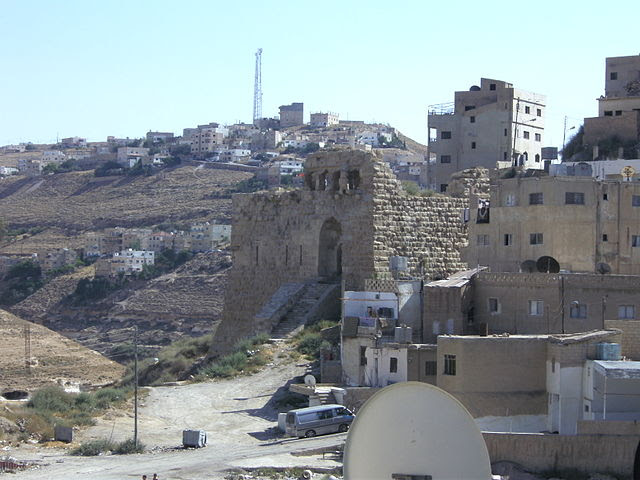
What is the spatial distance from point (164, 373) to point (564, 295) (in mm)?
12342

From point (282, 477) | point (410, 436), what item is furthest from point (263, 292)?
point (410, 436)

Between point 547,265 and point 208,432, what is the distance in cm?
916

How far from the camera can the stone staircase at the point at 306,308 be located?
33.2 metres

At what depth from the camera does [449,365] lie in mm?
24891

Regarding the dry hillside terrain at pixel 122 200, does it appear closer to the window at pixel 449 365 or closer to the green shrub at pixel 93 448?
the green shrub at pixel 93 448

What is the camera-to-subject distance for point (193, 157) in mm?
158375

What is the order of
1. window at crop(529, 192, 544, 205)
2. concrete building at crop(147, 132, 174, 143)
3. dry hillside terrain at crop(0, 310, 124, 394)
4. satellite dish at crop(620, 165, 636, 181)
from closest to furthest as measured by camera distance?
1. window at crop(529, 192, 544, 205)
2. satellite dish at crop(620, 165, 636, 181)
3. dry hillside terrain at crop(0, 310, 124, 394)
4. concrete building at crop(147, 132, 174, 143)

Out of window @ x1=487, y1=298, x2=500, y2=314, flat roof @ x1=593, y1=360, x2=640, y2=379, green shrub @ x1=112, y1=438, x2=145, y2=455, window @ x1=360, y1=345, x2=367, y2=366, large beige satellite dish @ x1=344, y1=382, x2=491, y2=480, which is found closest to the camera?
large beige satellite dish @ x1=344, y1=382, x2=491, y2=480

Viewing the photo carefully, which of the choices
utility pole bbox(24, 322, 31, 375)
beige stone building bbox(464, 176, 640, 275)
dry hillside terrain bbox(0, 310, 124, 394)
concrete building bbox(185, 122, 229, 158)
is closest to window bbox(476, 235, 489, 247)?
beige stone building bbox(464, 176, 640, 275)

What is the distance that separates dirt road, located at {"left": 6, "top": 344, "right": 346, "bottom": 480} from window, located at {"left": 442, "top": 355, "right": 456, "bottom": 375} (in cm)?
235

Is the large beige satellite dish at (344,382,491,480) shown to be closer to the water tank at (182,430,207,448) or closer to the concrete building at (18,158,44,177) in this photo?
the water tank at (182,430,207,448)

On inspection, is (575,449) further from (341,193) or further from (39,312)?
(39,312)

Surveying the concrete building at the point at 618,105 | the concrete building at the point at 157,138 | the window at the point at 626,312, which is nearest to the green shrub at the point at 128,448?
the window at the point at 626,312

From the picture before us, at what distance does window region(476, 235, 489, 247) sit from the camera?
105 ft
